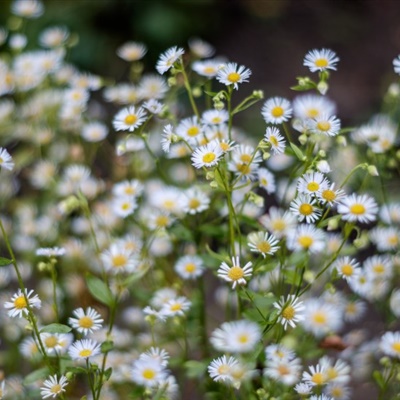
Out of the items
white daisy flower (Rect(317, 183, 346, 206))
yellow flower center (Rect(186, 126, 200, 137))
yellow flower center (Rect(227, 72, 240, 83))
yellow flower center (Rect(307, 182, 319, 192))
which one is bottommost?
white daisy flower (Rect(317, 183, 346, 206))

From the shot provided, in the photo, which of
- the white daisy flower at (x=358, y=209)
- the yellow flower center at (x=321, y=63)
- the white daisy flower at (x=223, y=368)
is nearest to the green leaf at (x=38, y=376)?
the white daisy flower at (x=223, y=368)

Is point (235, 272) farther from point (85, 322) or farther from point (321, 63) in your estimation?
point (321, 63)

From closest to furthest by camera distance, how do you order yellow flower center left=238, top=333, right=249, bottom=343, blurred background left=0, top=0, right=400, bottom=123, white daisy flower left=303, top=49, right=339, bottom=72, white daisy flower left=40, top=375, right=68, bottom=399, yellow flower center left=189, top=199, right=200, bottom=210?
yellow flower center left=238, top=333, right=249, bottom=343 → white daisy flower left=40, top=375, right=68, bottom=399 → white daisy flower left=303, top=49, right=339, bottom=72 → yellow flower center left=189, top=199, right=200, bottom=210 → blurred background left=0, top=0, right=400, bottom=123

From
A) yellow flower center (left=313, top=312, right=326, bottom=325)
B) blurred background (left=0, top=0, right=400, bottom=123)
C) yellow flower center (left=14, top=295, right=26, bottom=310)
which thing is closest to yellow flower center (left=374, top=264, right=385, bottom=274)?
yellow flower center (left=313, top=312, right=326, bottom=325)

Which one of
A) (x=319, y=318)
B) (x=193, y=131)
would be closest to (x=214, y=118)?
(x=193, y=131)

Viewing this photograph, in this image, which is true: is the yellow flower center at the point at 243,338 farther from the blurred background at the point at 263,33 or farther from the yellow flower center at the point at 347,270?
the blurred background at the point at 263,33

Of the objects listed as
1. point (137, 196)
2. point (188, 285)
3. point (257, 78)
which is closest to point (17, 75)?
point (137, 196)

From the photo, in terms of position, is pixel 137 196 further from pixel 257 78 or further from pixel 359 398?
pixel 257 78

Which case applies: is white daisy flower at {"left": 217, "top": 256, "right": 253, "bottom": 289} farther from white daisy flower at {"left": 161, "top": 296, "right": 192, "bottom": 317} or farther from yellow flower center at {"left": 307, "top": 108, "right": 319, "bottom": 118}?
yellow flower center at {"left": 307, "top": 108, "right": 319, "bottom": 118}
